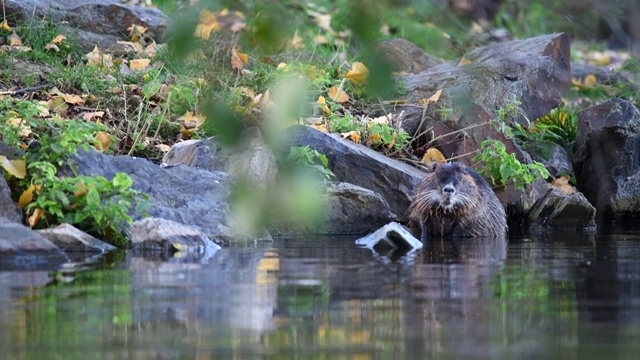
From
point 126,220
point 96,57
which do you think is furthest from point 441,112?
point 126,220

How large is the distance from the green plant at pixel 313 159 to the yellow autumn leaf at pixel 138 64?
91.3 inches

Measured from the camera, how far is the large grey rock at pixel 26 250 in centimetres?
636

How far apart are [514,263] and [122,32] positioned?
6.62m

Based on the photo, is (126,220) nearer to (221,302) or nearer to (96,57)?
(221,302)

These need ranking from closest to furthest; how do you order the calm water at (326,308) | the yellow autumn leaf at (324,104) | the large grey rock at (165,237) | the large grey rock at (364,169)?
the calm water at (326,308), the large grey rock at (165,237), the large grey rock at (364,169), the yellow autumn leaf at (324,104)

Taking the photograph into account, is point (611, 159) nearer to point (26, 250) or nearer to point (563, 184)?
point (563, 184)

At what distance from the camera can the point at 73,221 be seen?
750 cm

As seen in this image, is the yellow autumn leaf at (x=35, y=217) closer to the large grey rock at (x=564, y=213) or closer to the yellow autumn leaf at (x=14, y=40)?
the yellow autumn leaf at (x=14, y=40)

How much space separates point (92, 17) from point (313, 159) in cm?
369

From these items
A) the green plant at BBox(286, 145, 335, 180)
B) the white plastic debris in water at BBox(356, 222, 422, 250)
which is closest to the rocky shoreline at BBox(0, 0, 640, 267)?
the green plant at BBox(286, 145, 335, 180)

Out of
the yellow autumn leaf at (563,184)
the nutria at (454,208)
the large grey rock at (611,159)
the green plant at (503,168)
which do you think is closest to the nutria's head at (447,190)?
the nutria at (454,208)

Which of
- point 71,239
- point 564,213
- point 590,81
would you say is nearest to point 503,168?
point 564,213

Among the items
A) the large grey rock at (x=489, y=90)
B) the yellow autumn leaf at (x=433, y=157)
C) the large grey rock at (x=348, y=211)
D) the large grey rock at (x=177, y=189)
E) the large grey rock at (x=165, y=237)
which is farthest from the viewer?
the large grey rock at (x=489, y=90)

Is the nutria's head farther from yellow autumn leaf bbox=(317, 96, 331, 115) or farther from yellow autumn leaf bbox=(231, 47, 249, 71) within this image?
yellow autumn leaf bbox=(231, 47, 249, 71)
